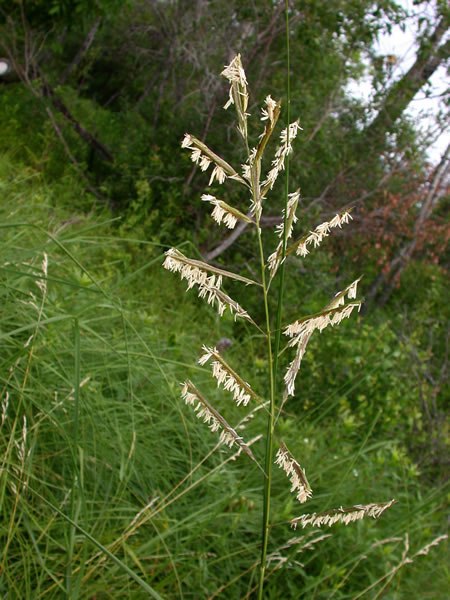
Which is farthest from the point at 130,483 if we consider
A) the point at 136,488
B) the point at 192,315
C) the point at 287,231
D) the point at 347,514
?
the point at 192,315

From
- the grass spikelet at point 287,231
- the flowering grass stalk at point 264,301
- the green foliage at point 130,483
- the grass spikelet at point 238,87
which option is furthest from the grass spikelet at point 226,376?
the green foliage at point 130,483

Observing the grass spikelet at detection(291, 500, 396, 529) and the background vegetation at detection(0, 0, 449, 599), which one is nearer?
the grass spikelet at detection(291, 500, 396, 529)

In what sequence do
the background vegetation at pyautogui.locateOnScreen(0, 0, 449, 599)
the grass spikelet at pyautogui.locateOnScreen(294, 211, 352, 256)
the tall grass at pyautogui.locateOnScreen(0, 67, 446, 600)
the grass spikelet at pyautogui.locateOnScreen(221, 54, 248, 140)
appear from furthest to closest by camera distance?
the background vegetation at pyautogui.locateOnScreen(0, 0, 449, 599), the tall grass at pyautogui.locateOnScreen(0, 67, 446, 600), the grass spikelet at pyautogui.locateOnScreen(294, 211, 352, 256), the grass spikelet at pyautogui.locateOnScreen(221, 54, 248, 140)

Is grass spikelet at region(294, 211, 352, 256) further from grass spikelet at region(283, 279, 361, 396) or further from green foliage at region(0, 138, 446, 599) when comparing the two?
green foliage at region(0, 138, 446, 599)

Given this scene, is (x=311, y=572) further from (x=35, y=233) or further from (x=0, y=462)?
(x=35, y=233)

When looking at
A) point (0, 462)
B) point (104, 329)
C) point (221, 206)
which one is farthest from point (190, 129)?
point (221, 206)

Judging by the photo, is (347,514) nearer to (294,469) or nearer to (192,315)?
(294,469)

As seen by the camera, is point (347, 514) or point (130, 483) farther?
point (130, 483)

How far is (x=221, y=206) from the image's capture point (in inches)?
50.3

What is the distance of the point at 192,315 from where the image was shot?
19.5 ft

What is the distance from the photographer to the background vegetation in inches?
101

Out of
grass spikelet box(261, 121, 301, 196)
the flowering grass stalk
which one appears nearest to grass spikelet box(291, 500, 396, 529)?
the flowering grass stalk

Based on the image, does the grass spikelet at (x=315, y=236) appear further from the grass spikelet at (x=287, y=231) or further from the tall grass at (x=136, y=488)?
the tall grass at (x=136, y=488)

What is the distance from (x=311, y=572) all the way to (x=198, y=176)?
4869 mm
